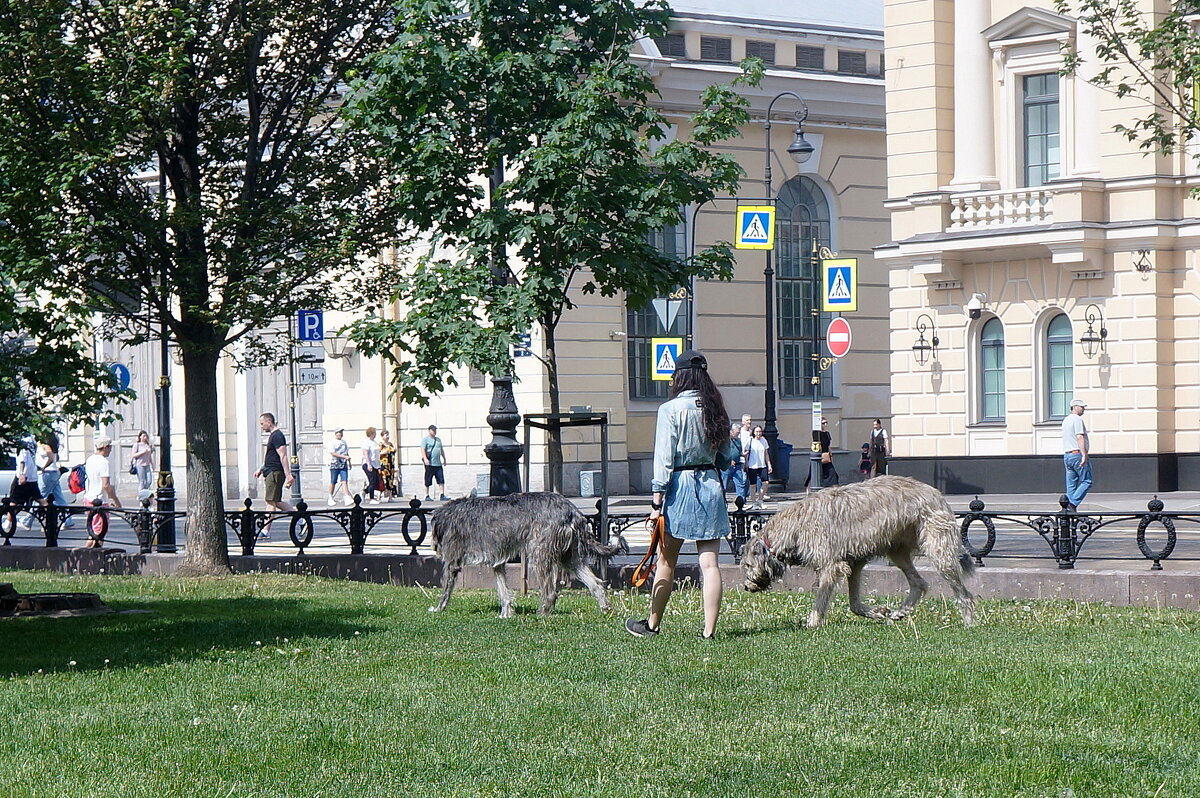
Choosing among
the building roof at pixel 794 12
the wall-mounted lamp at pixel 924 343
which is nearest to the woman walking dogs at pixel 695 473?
the wall-mounted lamp at pixel 924 343

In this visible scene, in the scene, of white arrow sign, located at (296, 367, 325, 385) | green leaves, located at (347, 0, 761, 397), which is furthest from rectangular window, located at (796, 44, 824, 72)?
green leaves, located at (347, 0, 761, 397)

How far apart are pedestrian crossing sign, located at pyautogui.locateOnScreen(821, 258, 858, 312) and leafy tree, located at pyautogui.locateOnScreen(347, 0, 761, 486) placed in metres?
16.5

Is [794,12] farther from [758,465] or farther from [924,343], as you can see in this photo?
[758,465]

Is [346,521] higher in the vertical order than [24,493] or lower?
higher

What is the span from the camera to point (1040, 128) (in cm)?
3281

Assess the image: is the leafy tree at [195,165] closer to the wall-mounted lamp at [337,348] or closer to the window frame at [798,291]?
the wall-mounted lamp at [337,348]

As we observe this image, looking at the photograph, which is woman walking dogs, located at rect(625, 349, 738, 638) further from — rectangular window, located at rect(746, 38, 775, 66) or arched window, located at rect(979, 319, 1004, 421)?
rectangular window, located at rect(746, 38, 775, 66)

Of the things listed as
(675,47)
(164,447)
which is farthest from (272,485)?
(675,47)

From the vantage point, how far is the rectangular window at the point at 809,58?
4188 cm

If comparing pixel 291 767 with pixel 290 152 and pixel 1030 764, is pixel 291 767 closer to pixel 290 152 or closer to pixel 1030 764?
pixel 1030 764

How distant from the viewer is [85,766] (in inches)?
283

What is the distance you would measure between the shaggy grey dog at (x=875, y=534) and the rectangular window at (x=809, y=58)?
31.4m

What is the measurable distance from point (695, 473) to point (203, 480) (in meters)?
9.19

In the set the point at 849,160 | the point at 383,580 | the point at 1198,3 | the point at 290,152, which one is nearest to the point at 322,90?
the point at 290,152
